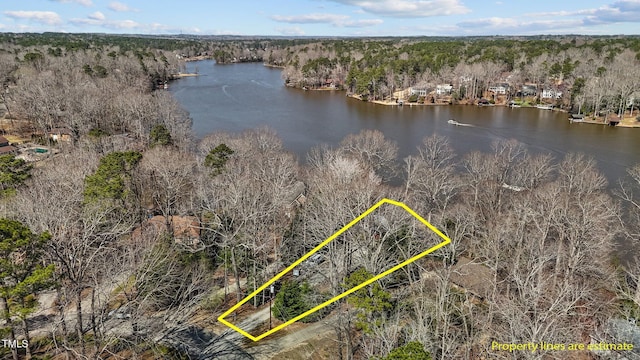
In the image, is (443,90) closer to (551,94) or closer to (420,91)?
(420,91)

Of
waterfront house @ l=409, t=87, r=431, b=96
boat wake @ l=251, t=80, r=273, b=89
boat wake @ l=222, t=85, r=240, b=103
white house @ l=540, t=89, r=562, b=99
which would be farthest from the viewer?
boat wake @ l=251, t=80, r=273, b=89

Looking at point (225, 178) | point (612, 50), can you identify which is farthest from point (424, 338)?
point (612, 50)

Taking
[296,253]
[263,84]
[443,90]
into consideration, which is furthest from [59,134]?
[443,90]

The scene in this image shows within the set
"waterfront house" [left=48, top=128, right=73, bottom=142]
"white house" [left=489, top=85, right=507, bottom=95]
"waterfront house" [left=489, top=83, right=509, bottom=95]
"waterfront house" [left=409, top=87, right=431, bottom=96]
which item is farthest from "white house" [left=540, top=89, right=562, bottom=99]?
"waterfront house" [left=48, top=128, right=73, bottom=142]

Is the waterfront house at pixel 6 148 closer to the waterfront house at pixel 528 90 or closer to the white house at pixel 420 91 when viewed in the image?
the white house at pixel 420 91

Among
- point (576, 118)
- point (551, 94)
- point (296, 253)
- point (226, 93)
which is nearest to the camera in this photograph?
point (296, 253)

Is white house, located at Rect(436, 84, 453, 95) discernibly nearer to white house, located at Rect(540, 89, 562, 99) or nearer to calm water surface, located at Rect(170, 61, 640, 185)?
calm water surface, located at Rect(170, 61, 640, 185)
